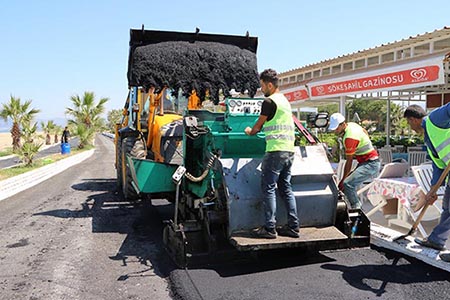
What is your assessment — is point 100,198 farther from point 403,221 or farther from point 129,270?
point 403,221

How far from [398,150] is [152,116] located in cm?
783

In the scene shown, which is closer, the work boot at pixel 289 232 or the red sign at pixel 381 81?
the work boot at pixel 289 232

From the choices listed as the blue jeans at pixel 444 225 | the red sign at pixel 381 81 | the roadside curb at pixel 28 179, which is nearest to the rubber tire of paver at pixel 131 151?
the roadside curb at pixel 28 179

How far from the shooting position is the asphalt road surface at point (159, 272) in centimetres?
381

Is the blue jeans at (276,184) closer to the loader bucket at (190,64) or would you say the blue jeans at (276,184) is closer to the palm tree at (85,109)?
the loader bucket at (190,64)


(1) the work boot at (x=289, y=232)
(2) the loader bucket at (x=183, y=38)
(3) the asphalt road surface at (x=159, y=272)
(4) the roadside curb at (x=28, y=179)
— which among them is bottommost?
(3) the asphalt road surface at (x=159, y=272)

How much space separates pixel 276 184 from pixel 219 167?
0.61 meters

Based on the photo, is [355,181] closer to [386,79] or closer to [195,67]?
[195,67]

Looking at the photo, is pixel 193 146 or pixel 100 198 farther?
pixel 100 198

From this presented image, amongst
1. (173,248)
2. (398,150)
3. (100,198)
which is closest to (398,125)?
(398,150)

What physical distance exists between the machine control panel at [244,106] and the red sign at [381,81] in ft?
13.9

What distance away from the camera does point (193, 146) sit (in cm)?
548

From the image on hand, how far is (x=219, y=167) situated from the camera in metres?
4.47

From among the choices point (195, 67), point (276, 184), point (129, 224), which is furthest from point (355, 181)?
point (129, 224)
